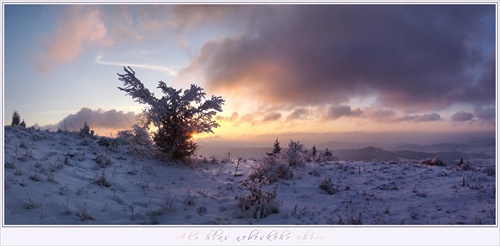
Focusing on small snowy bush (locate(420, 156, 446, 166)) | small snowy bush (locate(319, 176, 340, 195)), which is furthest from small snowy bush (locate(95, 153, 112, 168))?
small snowy bush (locate(420, 156, 446, 166))

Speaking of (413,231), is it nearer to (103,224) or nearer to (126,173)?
(103,224)

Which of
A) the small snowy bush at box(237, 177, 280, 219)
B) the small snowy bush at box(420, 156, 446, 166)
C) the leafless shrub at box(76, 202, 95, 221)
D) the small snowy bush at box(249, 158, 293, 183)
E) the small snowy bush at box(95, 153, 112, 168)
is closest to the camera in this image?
the leafless shrub at box(76, 202, 95, 221)

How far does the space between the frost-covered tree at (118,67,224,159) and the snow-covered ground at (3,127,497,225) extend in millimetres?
1100

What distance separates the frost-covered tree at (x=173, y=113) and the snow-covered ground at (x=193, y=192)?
1.10 meters

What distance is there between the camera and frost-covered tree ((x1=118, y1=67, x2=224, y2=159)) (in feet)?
47.4

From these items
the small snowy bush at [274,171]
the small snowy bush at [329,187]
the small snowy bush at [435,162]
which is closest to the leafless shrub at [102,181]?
the small snowy bush at [274,171]

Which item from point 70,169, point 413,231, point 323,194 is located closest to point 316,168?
point 323,194

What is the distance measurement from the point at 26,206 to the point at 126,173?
422 cm

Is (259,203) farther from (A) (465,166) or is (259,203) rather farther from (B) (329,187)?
(A) (465,166)

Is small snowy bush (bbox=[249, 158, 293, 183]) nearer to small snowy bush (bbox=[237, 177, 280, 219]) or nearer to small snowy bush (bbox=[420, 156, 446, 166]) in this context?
small snowy bush (bbox=[237, 177, 280, 219])

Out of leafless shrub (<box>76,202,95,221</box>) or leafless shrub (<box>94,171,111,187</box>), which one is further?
leafless shrub (<box>94,171,111,187</box>)

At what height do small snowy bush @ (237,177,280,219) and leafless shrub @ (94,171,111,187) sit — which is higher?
leafless shrub @ (94,171,111,187)

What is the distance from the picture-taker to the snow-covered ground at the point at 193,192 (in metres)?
7.36

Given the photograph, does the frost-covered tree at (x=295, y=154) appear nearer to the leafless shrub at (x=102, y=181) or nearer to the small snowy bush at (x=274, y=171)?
the small snowy bush at (x=274, y=171)
